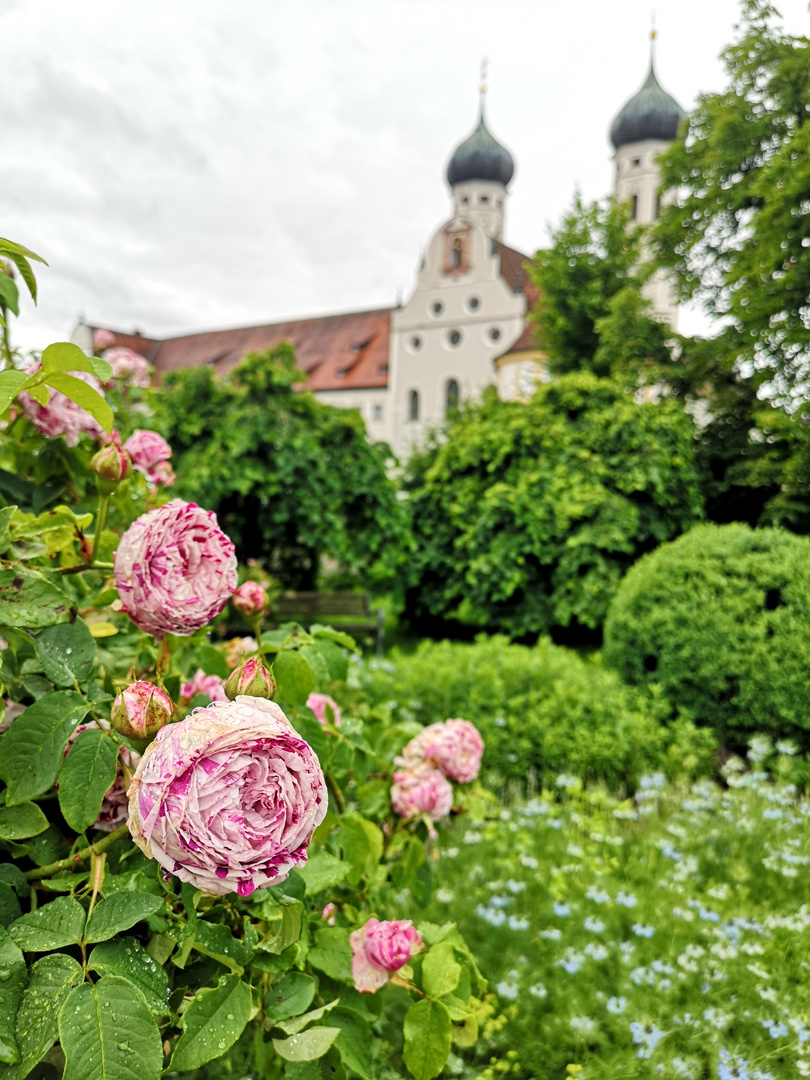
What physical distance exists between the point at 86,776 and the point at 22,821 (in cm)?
12

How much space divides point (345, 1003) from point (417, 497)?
7.83m

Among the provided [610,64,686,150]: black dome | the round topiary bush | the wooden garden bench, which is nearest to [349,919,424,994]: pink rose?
the round topiary bush

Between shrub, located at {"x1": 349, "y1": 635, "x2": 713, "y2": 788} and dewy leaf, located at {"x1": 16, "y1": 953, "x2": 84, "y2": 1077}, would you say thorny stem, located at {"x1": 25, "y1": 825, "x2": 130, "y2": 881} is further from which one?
shrub, located at {"x1": 349, "y1": 635, "x2": 713, "y2": 788}

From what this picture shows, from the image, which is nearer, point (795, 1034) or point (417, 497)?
point (795, 1034)

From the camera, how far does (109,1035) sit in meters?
0.71

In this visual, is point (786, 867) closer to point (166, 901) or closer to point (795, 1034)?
point (795, 1034)

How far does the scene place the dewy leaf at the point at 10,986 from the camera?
73cm

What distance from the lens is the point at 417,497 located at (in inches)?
350

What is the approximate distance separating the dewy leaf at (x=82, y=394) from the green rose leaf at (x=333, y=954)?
2.61 feet

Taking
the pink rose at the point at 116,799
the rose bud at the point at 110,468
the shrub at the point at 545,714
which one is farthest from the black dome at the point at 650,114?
the pink rose at the point at 116,799

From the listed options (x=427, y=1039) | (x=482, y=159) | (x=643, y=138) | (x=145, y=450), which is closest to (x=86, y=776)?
(x=427, y=1039)

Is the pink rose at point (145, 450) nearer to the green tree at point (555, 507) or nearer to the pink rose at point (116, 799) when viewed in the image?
the pink rose at point (116, 799)

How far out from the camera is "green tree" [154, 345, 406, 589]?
6.90 meters

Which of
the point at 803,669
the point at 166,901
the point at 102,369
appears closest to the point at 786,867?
the point at 803,669
